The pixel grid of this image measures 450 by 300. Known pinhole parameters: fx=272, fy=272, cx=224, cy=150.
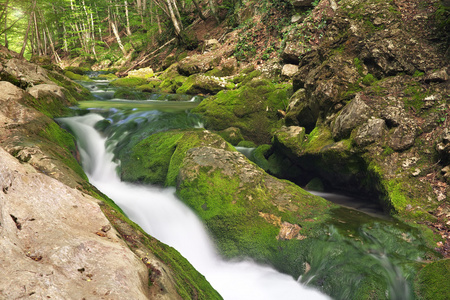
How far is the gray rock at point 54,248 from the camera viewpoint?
5.43ft

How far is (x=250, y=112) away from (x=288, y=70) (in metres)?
3.74

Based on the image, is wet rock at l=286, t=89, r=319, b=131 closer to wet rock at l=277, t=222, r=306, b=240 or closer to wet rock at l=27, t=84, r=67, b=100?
wet rock at l=277, t=222, r=306, b=240

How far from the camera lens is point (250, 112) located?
33.1ft

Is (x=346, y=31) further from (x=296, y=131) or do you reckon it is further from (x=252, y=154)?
(x=252, y=154)

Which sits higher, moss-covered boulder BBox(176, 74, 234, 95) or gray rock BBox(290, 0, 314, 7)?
gray rock BBox(290, 0, 314, 7)

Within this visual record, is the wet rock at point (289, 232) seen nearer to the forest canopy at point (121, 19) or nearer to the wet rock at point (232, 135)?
the wet rock at point (232, 135)

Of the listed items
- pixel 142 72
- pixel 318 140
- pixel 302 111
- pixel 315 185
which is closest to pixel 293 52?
pixel 302 111

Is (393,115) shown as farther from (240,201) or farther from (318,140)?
(240,201)

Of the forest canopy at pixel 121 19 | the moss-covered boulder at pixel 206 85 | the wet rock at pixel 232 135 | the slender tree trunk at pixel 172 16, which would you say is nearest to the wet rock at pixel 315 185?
the wet rock at pixel 232 135

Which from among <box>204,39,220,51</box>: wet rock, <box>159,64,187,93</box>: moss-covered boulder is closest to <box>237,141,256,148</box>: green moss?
<box>159,64,187,93</box>: moss-covered boulder

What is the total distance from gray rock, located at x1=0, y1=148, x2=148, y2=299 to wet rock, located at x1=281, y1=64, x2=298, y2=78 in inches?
438

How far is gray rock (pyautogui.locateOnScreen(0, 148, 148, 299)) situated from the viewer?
1.66m

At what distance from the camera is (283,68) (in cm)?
1255

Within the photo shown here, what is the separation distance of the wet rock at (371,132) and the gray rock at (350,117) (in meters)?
0.21
